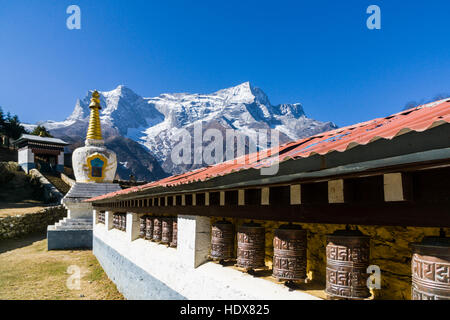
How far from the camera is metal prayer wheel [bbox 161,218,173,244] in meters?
6.17

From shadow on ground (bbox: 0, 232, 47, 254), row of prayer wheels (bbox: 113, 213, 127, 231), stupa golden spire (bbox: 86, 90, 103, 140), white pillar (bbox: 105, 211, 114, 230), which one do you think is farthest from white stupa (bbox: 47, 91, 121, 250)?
row of prayer wheels (bbox: 113, 213, 127, 231)

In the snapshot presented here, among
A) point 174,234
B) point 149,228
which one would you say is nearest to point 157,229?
point 149,228

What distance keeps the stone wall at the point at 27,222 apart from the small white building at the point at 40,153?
1913 centimetres

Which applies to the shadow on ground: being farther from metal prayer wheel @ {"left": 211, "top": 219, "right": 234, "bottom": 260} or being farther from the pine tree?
the pine tree

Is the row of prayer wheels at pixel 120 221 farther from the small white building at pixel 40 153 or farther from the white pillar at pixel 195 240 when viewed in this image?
the small white building at pixel 40 153

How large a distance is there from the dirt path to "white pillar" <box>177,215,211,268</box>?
4580 mm

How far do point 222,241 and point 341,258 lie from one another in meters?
2.14

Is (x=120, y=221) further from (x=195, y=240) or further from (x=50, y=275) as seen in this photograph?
(x=195, y=240)

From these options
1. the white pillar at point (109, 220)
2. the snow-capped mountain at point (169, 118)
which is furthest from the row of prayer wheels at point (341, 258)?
the snow-capped mountain at point (169, 118)

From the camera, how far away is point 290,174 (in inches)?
97.6

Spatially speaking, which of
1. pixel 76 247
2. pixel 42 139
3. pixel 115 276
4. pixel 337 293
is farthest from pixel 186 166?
pixel 337 293

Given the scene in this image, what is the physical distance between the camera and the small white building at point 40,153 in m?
39.0
